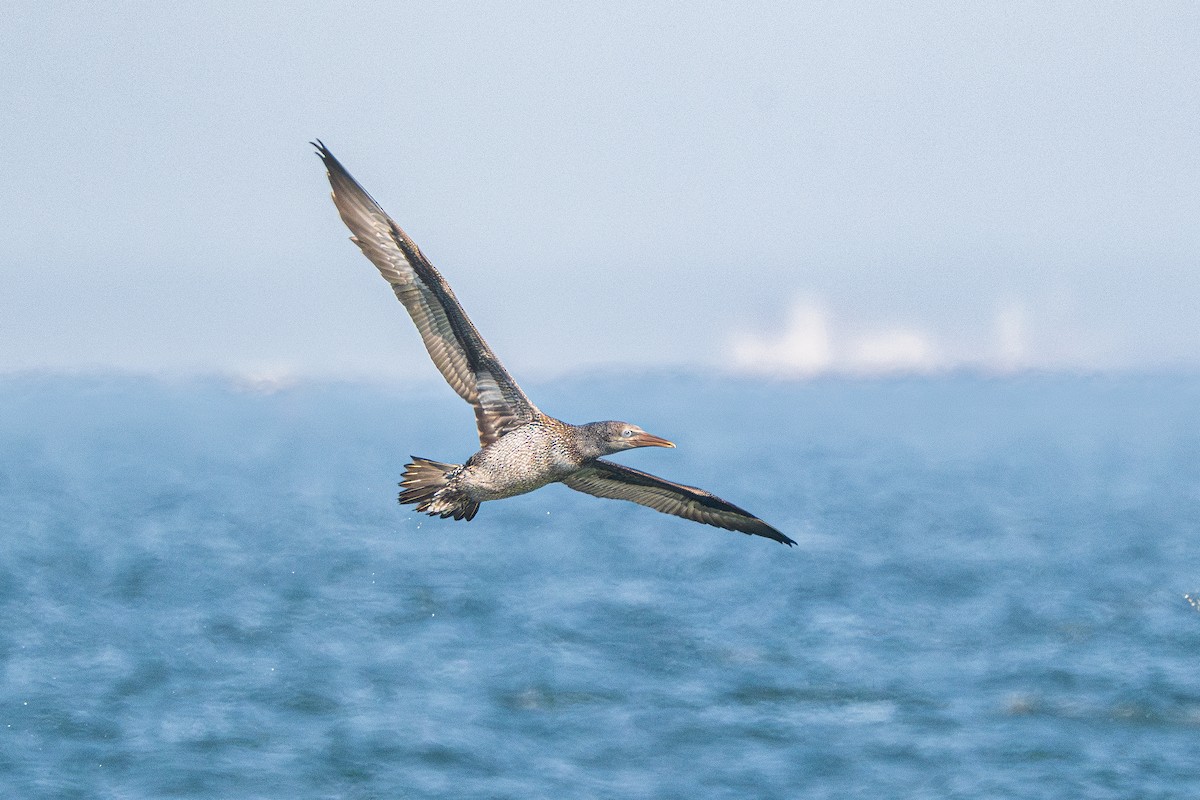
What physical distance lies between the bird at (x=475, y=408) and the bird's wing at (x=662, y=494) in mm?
644

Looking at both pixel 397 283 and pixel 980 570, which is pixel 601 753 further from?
pixel 980 570

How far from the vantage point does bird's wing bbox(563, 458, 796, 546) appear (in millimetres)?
19875

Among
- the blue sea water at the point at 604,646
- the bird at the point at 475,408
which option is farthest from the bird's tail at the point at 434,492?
the blue sea water at the point at 604,646

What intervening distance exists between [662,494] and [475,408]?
287cm

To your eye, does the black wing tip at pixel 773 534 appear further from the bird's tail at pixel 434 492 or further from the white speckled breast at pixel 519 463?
the bird's tail at pixel 434 492

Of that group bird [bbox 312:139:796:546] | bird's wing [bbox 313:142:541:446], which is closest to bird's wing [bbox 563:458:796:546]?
bird [bbox 312:139:796:546]

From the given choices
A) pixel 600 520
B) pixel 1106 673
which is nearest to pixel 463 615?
pixel 1106 673

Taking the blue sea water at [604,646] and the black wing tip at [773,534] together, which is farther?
the blue sea water at [604,646]

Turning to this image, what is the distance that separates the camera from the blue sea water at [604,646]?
187ft

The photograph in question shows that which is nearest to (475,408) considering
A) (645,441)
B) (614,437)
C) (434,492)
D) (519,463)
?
(519,463)

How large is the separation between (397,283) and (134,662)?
60.8 meters

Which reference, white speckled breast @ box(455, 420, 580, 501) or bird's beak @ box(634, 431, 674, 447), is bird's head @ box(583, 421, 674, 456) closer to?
bird's beak @ box(634, 431, 674, 447)

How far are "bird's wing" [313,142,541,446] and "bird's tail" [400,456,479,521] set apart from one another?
796 millimetres

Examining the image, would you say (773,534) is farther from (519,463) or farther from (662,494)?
(519,463)
